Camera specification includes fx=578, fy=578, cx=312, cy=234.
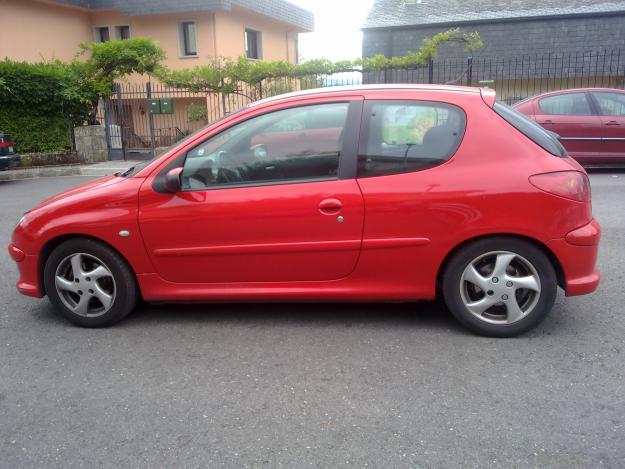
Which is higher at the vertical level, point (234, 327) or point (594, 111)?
point (594, 111)

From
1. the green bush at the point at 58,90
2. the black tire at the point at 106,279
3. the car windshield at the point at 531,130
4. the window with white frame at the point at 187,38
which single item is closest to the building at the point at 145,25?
the window with white frame at the point at 187,38

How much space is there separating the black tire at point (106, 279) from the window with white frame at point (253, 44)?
22987 mm

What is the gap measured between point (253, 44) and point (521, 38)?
11.5 metres

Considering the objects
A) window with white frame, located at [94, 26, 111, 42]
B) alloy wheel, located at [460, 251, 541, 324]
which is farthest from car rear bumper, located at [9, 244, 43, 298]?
window with white frame, located at [94, 26, 111, 42]

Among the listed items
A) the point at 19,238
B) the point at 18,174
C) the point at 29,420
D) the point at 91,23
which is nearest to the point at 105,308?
the point at 19,238

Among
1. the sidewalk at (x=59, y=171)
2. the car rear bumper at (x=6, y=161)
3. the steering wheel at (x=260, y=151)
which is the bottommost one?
the sidewalk at (x=59, y=171)

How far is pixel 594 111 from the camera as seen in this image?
34.4ft

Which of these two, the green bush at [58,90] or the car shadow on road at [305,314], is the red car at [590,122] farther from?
the green bush at [58,90]

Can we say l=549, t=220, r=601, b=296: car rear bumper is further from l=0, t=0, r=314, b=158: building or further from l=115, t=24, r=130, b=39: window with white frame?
l=115, t=24, r=130, b=39: window with white frame

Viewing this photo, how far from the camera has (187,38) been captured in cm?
2389

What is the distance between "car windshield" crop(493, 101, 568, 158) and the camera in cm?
378

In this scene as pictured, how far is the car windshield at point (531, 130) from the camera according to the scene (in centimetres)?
378

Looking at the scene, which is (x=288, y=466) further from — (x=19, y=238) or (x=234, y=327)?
(x=19, y=238)

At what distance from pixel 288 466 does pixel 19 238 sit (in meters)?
2.77
